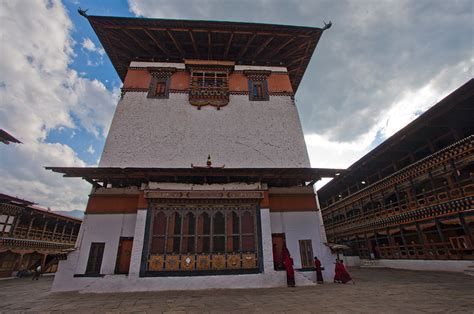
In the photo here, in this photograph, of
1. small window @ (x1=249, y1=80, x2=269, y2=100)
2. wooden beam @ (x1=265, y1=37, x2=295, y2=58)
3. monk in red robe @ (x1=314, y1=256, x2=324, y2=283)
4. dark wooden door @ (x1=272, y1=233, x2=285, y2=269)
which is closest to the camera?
monk in red robe @ (x1=314, y1=256, x2=324, y2=283)

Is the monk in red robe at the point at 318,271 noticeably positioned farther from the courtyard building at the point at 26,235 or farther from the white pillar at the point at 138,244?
the courtyard building at the point at 26,235

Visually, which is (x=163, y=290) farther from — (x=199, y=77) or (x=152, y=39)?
(x=152, y=39)

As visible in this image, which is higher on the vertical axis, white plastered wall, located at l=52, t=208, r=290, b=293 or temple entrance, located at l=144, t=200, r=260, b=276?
temple entrance, located at l=144, t=200, r=260, b=276

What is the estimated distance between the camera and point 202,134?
39.2 feet

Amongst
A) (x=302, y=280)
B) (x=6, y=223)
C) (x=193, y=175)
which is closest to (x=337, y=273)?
(x=302, y=280)

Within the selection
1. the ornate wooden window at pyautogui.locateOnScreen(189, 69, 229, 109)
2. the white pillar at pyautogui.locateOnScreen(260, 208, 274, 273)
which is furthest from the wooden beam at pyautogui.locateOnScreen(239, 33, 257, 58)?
the white pillar at pyautogui.locateOnScreen(260, 208, 274, 273)

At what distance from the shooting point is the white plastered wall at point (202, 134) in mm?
11258

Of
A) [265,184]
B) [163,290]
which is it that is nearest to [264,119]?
[265,184]

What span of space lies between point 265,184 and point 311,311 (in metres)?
5.20

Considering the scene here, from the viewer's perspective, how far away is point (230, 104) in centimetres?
1302

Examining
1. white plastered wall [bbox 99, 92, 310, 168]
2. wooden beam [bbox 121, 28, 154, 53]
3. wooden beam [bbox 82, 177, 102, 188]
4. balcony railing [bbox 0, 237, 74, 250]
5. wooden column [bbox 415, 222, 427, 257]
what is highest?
wooden beam [bbox 121, 28, 154, 53]

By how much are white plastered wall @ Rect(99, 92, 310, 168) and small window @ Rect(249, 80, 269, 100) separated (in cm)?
40

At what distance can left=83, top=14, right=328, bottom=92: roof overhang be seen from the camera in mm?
12836

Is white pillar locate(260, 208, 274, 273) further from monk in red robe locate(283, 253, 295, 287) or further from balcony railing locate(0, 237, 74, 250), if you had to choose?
balcony railing locate(0, 237, 74, 250)
